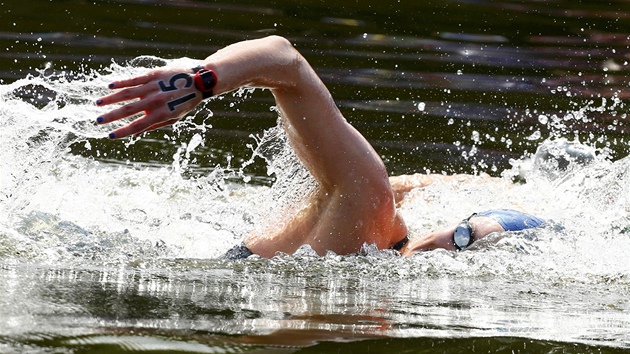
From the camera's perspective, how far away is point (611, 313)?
307 cm

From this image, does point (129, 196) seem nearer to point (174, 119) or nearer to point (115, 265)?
point (115, 265)

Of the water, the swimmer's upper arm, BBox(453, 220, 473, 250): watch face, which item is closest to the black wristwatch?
the swimmer's upper arm

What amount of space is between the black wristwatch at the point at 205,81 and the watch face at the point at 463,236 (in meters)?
1.19

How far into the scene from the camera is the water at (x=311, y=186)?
268cm

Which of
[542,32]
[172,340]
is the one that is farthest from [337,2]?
[172,340]

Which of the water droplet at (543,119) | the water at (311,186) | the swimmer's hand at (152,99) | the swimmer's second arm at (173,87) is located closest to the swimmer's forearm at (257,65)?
the swimmer's second arm at (173,87)

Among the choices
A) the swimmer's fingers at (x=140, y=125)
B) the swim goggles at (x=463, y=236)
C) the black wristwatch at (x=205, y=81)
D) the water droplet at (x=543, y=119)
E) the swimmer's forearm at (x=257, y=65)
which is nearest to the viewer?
the swimmer's fingers at (x=140, y=125)

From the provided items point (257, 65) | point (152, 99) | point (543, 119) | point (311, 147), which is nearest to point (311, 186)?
point (311, 147)

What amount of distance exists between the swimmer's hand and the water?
1.57ft

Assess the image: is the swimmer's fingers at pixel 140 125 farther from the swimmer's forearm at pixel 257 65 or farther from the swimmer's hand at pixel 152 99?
the swimmer's forearm at pixel 257 65

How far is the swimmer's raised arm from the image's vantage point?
108 inches

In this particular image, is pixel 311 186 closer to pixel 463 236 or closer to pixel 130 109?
pixel 463 236

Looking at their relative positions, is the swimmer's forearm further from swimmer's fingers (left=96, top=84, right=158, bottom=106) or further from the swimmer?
swimmer's fingers (left=96, top=84, right=158, bottom=106)

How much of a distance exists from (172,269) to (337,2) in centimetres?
612
